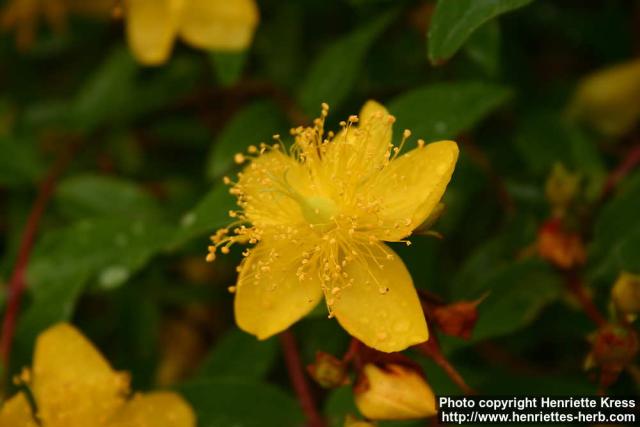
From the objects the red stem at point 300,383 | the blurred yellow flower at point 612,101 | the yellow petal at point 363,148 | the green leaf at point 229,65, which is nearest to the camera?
the yellow petal at point 363,148

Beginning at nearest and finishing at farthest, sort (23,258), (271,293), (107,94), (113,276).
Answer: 1. (271,293)
2. (113,276)
3. (23,258)
4. (107,94)

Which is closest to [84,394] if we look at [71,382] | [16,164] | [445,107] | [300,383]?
[71,382]

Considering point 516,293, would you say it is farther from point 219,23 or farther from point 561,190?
point 219,23

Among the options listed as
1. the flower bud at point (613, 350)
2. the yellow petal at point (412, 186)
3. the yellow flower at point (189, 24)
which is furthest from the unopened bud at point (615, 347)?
the yellow flower at point (189, 24)

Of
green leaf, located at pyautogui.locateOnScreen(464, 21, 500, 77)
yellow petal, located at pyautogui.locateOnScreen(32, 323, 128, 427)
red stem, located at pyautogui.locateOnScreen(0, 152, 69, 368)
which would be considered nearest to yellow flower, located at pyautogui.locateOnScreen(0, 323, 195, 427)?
yellow petal, located at pyautogui.locateOnScreen(32, 323, 128, 427)

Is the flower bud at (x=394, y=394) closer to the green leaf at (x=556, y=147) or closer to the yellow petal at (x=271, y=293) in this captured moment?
the yellow petal at (x=271, y=293)

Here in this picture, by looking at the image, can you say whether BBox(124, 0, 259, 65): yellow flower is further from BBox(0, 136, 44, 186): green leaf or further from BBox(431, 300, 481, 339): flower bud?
BBox(431, 300, 481, 339): flower bud
